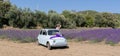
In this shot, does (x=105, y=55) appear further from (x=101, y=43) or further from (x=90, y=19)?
(x=90, y=19)

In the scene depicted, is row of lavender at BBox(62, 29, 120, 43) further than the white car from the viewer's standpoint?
Yes

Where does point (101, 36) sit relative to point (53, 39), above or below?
below

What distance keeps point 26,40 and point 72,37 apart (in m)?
4.21

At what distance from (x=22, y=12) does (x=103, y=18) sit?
113 feet

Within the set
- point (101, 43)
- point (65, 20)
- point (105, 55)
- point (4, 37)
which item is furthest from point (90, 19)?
point (105, 55)

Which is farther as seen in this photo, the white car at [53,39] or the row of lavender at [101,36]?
the row of lavender at [101,36]

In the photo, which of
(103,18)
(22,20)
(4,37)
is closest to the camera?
(4,37)

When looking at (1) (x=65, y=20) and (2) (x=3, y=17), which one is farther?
(1) (x=65, y=20)

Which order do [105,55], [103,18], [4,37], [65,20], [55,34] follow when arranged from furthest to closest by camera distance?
[103,18], [65,20], [4,37], [55,34], [105,55]

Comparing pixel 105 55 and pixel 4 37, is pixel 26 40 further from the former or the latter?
pixel 105 55

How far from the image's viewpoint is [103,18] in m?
82.9

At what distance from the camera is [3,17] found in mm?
56062

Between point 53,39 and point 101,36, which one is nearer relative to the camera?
point 53,39

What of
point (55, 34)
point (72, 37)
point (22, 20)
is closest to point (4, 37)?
point (72, 37)
